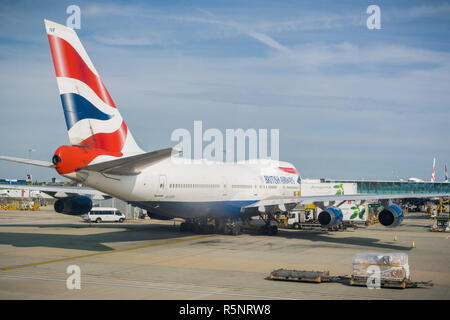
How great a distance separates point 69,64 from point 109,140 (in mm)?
4217

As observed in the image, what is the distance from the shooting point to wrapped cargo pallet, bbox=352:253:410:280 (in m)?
17.1

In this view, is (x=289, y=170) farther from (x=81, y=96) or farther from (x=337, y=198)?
(x=81, y=96)

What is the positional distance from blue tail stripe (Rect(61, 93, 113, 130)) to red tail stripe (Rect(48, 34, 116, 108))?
0.89 metres

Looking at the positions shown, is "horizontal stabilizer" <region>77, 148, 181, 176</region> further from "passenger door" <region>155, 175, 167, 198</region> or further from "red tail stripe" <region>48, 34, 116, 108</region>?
"passenger door" <region>155, 175, 167, 198</region>

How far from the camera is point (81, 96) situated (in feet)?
75.6

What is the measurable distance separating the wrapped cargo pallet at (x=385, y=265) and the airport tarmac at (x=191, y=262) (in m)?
0.85

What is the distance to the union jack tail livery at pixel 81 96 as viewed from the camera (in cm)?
2252

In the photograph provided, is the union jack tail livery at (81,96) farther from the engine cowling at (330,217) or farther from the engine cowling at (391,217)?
the engine cowling at (391,217)

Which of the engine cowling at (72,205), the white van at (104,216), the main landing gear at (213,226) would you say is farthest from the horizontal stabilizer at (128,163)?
the white van at (104,216)

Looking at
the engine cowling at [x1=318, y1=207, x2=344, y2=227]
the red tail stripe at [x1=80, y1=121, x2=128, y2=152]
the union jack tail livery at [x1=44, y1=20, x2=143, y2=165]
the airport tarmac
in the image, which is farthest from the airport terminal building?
the union jack tail livery at [x1=44, y1=20, x2=143, y2=165]

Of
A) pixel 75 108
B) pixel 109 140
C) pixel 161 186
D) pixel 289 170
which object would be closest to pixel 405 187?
pixel 289 170

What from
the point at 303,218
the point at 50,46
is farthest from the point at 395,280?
the point at 303,218
